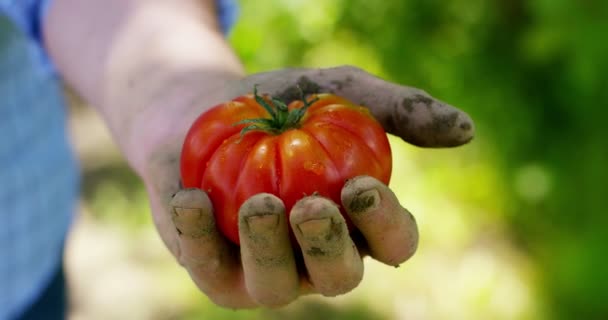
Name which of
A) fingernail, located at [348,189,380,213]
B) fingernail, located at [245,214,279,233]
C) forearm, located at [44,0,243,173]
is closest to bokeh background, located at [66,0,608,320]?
forearm, located at [44,0,243,173]

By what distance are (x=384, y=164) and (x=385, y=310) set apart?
76.5 inches

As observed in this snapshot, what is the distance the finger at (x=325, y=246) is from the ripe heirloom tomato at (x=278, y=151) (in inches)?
3.3

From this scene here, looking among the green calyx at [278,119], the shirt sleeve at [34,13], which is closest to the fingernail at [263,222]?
the green calyx at [278,119]

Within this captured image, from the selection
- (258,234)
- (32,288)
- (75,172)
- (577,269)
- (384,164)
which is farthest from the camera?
(577,269)

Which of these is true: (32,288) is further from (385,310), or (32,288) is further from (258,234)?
(385,310)

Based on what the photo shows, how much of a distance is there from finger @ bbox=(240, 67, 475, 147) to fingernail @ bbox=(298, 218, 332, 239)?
315 mm

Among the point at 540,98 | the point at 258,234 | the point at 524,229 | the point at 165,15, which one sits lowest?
the point at 524,229

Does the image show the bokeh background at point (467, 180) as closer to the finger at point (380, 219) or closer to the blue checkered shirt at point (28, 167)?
the blue checkered shirt at point (28, 167)

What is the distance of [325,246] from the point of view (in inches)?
45.6

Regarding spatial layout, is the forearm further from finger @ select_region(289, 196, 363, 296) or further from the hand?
finger @ select_region(289, 196, 363, 296)

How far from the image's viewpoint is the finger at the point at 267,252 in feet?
3.76

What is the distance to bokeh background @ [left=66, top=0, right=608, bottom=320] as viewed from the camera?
299 centimetres

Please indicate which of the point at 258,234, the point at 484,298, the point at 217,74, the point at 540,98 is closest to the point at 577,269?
the point at 484,298

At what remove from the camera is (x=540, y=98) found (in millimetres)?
3309
